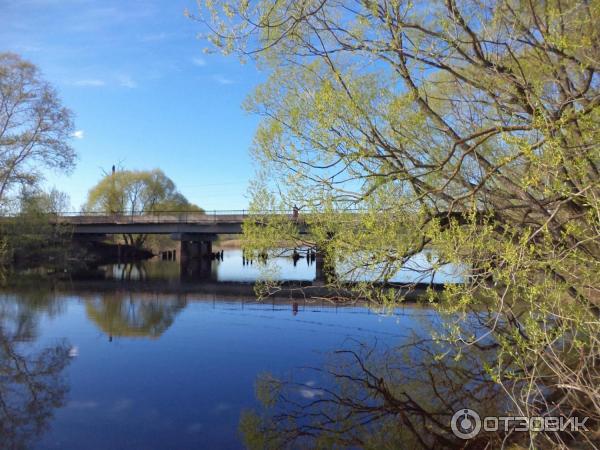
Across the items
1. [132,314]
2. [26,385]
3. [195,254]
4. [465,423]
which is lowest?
[465,423]

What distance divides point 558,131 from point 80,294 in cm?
2145

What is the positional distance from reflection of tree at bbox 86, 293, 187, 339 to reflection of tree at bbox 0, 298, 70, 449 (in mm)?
2201

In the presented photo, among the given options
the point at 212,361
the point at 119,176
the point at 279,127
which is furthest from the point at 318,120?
the point at 119,176

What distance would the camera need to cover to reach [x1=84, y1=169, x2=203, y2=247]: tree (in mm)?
54062

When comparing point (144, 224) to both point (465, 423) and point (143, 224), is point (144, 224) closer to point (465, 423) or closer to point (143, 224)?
point (143, 224)

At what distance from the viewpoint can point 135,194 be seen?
55.9 m

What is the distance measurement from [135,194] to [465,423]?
177 feet

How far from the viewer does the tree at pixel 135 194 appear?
177ft

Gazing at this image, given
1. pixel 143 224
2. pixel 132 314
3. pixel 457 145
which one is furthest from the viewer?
pixel 143 224

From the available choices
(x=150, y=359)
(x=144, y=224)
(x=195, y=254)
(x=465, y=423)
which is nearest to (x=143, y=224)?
(x=144, y=224)

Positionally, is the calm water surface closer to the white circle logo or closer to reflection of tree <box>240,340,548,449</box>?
reflection of tree <box>240,340,548,449</box>

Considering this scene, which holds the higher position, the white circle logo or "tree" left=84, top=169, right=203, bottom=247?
"tree" left=84, top=169, right=203, bottom=247

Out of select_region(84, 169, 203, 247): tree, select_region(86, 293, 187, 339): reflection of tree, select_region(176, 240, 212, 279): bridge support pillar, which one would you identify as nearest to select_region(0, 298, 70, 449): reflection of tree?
select_region(86, 293, 187, 339): reflection of tree

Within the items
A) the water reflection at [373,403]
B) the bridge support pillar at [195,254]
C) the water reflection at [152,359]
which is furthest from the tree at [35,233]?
the water reflection at [373,403]
